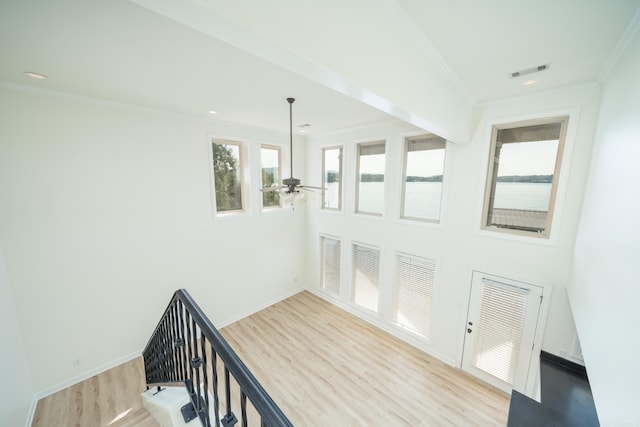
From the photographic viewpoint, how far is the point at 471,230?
3.45m

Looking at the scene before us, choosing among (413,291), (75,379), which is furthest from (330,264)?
(75,379)

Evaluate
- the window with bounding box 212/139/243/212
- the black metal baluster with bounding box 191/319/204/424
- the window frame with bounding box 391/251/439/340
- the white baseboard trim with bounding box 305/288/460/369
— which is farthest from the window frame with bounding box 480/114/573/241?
the window with bounding box 212/139/243/212

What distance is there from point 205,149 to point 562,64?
15.8 ft

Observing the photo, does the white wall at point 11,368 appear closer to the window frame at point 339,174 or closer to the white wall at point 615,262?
the window frame at point 339,174

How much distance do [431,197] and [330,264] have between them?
2907 mm

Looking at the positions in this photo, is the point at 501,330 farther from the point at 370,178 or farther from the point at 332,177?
the point at 332,177

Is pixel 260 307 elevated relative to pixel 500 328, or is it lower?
lower

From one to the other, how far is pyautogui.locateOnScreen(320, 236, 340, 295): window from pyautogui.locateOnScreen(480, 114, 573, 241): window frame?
10.1ft

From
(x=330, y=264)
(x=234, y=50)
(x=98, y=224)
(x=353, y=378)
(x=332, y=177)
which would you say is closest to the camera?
(x=234, y=50)

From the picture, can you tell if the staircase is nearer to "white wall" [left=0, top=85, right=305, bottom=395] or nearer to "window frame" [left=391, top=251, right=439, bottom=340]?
"window frame" [left=391, top=251, right=439, bottom=340]

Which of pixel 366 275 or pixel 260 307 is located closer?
pixel 366 275

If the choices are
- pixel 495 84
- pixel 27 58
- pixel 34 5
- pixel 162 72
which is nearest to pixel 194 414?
pixel 34 5

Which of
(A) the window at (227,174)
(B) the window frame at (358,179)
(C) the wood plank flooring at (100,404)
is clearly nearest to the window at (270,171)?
(A) the window at (227,174)

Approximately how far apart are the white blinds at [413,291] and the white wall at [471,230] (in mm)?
170
